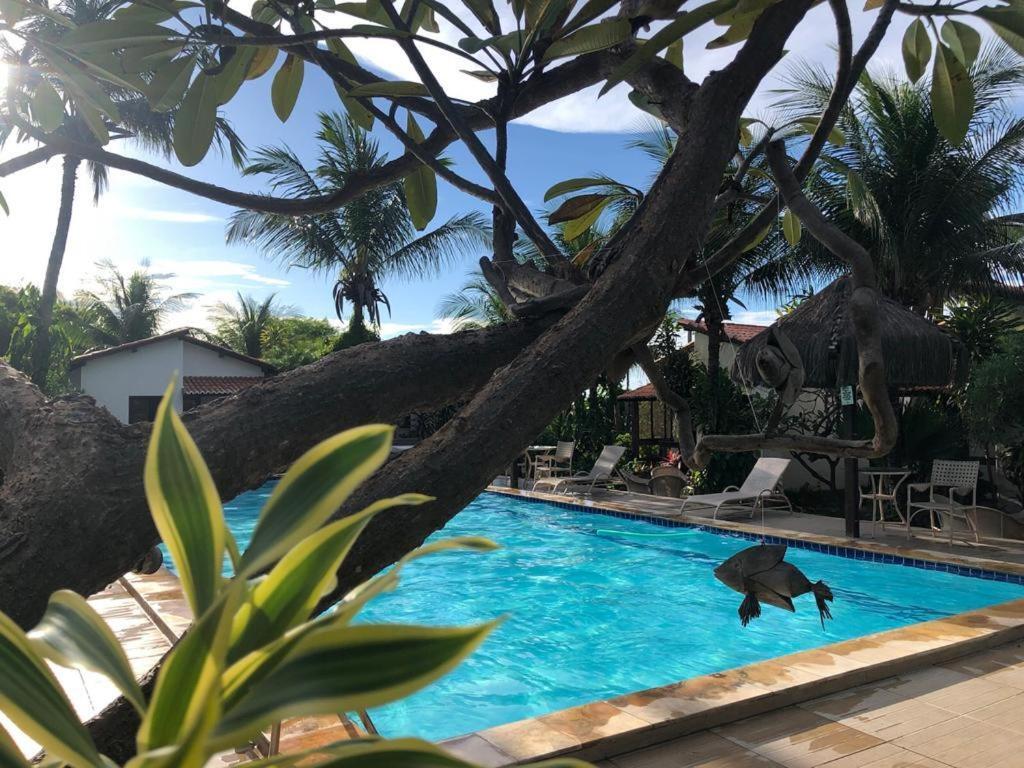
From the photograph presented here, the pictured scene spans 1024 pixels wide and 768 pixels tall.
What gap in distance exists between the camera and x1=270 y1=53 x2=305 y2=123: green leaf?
2.52 meters

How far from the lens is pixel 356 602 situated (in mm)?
541

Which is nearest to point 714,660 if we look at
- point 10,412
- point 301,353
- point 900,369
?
point 900,369

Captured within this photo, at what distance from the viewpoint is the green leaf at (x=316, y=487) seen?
597 millimetres

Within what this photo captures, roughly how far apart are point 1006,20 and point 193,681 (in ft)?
7.04

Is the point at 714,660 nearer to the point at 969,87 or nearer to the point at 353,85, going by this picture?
the point at 969,87

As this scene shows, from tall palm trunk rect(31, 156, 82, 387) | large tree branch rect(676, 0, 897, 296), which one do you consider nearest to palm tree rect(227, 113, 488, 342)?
tall palm trunk rect(31, 156, 82, 387)

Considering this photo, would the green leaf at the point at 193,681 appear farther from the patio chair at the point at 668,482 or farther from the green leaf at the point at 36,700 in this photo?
the patio chair at the point at 668,482

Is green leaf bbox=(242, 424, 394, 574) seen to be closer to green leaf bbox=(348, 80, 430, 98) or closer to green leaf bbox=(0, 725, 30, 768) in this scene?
green leaf bbox=(0, 725, 30, 768)

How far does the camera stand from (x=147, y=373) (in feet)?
76.4

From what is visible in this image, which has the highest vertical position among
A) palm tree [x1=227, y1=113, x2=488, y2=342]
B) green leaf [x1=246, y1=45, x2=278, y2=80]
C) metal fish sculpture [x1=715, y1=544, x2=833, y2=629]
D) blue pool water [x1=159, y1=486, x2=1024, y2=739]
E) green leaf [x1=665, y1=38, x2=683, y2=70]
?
palm tree [x1=227, y1=113, x2=488, y2=342]

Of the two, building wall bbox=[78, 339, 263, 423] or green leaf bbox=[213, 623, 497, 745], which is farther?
building wall bbox=[78, 339, 263, 423]

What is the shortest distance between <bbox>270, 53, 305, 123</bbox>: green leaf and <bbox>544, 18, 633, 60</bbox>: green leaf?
3.90ft

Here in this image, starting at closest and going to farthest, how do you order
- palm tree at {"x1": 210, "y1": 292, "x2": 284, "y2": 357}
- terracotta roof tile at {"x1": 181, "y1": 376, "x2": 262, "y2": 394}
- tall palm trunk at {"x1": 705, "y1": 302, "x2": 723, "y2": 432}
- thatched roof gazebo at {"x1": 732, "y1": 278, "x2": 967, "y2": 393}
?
thatched roof gazebo at {"x1": 732, "y1": 278, "x2": 967, "y2": 393} → tall palm trunk at {"x1": 705, "y1": 302, "x2": 723, "y2": 432} → terracotta roof tile at {"x1": 181, "y1": 376, "x2": 262, "y2": 394} → palm tree at {"x1": 210, "y1": 292, "x2": 284, "y2": 357}

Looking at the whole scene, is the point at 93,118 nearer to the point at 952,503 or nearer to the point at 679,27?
the point at 679,27
